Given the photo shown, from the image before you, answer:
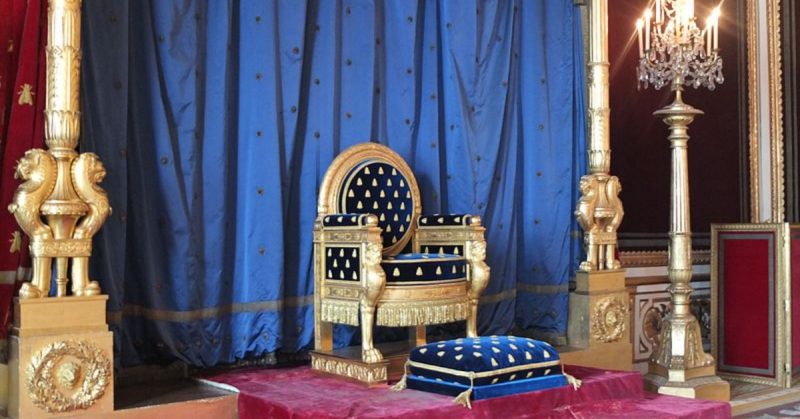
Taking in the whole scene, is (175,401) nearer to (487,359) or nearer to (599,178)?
(487,359)

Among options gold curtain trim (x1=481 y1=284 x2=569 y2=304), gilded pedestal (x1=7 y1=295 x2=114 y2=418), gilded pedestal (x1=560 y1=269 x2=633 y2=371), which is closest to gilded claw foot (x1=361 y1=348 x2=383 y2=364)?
gilded pedestal (x1=7 y1=295 x2=114 y2=418)

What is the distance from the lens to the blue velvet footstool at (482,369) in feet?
11.7

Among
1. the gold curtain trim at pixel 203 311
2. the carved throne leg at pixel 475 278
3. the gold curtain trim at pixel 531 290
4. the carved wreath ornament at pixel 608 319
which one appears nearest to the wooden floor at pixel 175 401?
the gold curtain trim at pixel 203 311

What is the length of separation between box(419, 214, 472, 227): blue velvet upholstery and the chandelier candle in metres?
1.36

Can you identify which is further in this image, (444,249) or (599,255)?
(599,255)

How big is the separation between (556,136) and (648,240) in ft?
3.63

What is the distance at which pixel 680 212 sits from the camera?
5102mm

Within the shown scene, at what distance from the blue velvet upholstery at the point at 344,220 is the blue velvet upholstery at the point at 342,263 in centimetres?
11

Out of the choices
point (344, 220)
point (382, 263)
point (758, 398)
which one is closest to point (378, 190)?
point (344, 220)

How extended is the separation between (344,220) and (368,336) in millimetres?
547

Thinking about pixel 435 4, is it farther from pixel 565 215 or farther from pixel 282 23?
pixel 565 215

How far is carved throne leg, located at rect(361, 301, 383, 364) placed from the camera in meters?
3.93

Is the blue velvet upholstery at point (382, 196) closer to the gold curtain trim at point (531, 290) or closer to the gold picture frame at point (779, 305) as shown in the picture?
the gold curtain trim at point (531, 290)

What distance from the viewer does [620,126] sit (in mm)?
5910
